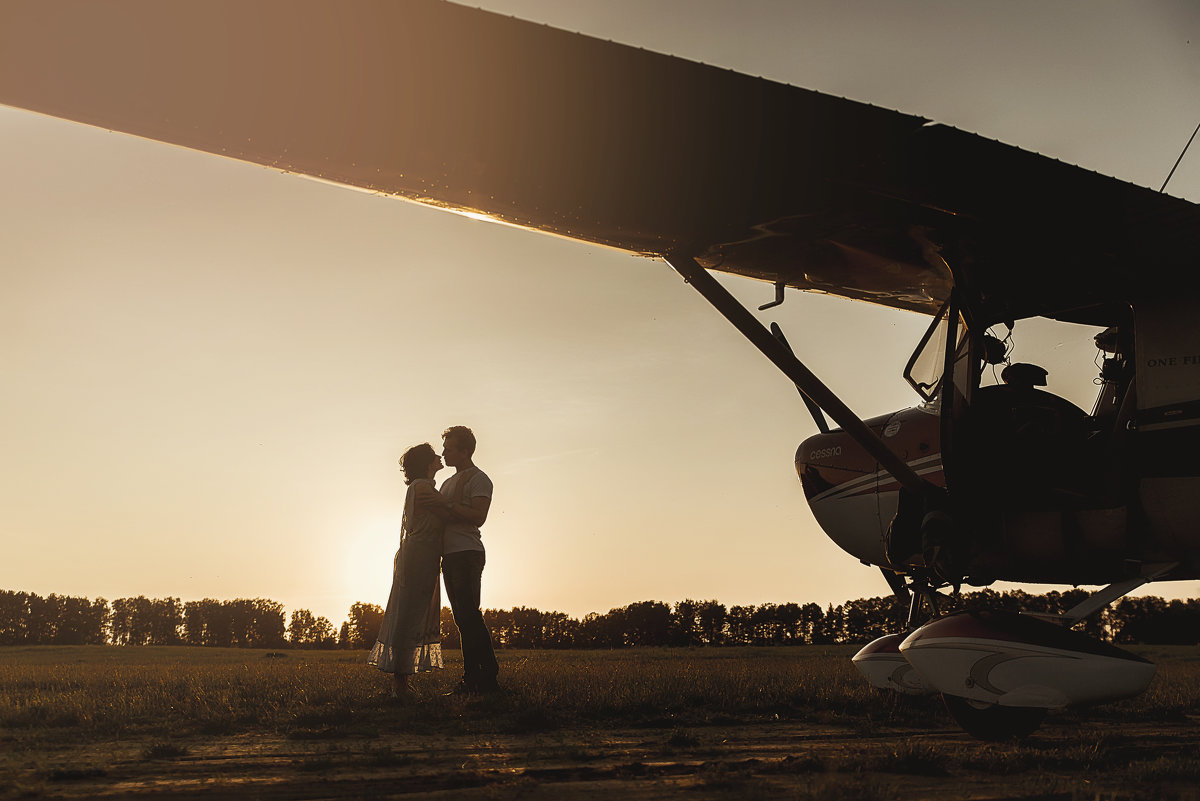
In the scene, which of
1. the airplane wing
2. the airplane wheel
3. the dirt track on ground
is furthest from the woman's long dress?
the airplane wheel

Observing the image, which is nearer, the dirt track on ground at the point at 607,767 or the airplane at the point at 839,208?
the dirt track on ground at the point at 607,767

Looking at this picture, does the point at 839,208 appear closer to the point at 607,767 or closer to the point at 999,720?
the point at 999,720

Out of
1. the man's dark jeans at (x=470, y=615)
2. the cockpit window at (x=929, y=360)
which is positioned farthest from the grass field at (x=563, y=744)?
the cockpit window at (x=929, y=360)

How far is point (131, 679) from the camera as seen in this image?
784 centimetres

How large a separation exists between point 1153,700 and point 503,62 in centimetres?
738

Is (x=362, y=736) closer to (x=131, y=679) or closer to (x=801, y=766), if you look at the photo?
(x=801, y=766)

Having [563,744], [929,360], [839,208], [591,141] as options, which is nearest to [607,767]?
[563,744]

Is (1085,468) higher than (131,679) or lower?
higher

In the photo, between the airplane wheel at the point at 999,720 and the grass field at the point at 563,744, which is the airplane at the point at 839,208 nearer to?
the airplane wheel at the point at 999,720

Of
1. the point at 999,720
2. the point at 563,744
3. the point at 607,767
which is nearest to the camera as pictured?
the point at 607,767

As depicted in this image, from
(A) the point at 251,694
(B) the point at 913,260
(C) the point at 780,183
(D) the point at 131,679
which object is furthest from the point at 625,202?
(D) the point at 131,679

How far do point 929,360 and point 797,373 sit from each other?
1.66 m

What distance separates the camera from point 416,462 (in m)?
→ 7.12

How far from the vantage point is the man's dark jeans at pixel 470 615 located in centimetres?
651
